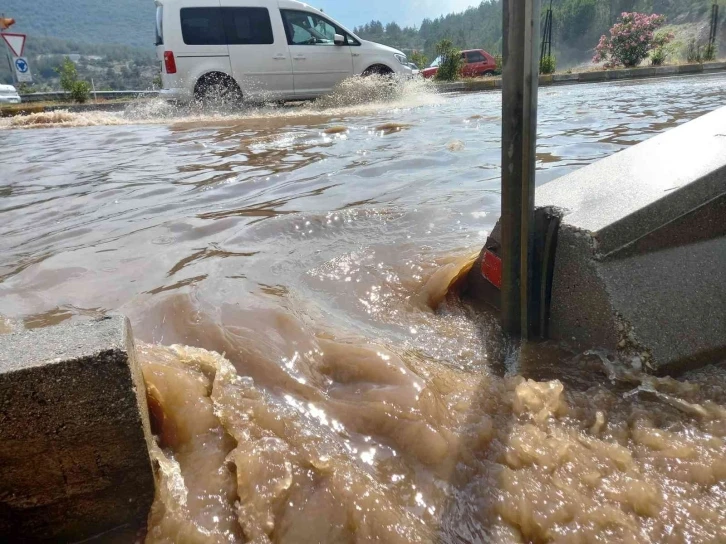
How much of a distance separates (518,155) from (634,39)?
23158mm

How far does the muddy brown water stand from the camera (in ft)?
3.50

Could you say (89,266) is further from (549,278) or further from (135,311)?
(549,278)

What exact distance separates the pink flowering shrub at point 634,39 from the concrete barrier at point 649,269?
2248cm

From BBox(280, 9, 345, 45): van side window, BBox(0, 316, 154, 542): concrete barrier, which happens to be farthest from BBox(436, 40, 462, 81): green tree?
BBox(0, 316, 154, 542): concrete barrier

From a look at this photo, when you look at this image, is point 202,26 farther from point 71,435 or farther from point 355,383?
point 71,435

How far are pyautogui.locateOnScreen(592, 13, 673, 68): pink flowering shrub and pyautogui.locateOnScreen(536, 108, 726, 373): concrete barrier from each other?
885 inches

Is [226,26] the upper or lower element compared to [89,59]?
lower

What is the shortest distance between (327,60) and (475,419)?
10.2 m

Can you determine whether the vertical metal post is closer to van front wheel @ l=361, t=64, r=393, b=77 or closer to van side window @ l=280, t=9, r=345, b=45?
van side window @ l=280, t=9, r=345, b=45

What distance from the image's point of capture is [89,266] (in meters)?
2.43

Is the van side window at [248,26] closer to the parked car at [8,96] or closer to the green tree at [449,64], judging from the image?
the parked car at [8,96]

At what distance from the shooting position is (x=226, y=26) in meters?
9.57

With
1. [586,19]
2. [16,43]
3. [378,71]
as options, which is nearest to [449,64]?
[378,71]

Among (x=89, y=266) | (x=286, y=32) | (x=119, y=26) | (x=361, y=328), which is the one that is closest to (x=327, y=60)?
(x=286, y=32)
